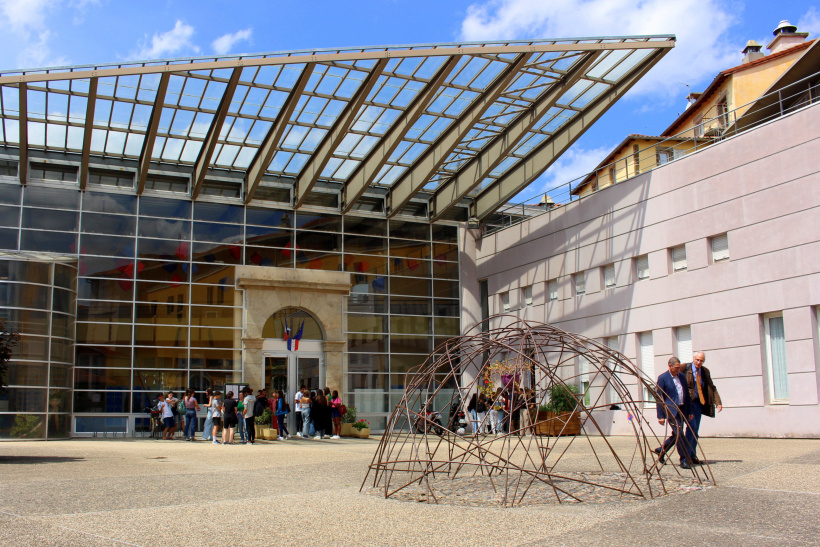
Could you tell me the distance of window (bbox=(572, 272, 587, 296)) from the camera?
24953mm

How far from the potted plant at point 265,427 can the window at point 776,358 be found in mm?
13406

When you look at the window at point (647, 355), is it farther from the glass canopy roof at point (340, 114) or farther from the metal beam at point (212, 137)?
A: the metal beam at point (212, 137)

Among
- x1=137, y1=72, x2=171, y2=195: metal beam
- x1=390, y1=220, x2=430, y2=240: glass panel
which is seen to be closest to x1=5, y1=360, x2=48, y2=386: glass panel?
x1=137, y1=72, x2=171, y2=195: metal beam

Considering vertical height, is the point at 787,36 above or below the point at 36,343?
above

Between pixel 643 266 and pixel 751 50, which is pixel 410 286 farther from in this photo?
pixel 751 50

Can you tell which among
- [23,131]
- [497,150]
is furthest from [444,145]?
[23,131]

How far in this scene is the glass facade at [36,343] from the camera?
20141 millimetres

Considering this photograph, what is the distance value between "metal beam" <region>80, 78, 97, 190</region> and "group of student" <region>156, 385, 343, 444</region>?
7.30 meters

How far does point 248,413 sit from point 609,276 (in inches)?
458

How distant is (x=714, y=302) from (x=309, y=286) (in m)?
13.2

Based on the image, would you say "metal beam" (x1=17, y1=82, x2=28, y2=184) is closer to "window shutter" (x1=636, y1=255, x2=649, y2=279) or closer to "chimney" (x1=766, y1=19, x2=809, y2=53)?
"window shutter" (x1=636, y1=255, x2=649, y2=279)

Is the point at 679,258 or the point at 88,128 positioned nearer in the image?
the point at 679,258

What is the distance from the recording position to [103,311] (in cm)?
2431

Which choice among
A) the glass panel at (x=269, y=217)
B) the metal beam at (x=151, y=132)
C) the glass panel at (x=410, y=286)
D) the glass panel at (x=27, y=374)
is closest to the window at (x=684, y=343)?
the glass panel at (x=410, y=286)
